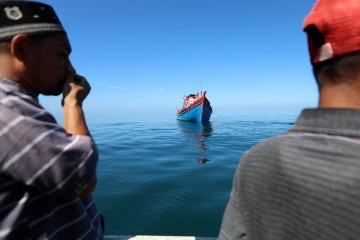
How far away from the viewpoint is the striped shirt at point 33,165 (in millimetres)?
1166

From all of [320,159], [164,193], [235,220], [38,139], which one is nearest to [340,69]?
[320,159]

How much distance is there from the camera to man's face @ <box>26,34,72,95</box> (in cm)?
147

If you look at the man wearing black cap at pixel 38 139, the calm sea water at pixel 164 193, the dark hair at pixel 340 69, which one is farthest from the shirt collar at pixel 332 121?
the calm sea water at pixel 164 193

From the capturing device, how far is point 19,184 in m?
1.25

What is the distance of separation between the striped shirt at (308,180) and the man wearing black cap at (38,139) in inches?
35.8

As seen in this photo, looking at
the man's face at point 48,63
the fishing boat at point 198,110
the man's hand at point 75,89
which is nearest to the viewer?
the man's face at point 48,63

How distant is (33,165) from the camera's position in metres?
1.18

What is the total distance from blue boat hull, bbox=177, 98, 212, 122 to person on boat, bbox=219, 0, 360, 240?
3091 centimetres

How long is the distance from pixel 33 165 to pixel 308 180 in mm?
1235

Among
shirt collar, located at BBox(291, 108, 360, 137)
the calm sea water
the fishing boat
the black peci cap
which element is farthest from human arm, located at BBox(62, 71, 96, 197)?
the fishing boat

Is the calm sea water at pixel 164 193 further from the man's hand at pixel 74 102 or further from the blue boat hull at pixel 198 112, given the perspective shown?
the blue boat hull at pixel 198 112

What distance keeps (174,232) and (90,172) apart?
172 inches

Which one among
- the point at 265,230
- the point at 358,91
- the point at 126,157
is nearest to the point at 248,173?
the point at 265,230

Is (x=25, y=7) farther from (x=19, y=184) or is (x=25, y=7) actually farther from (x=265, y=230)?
(x=265, y=230)
